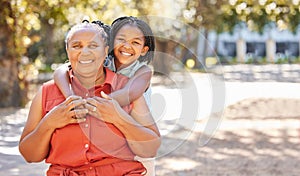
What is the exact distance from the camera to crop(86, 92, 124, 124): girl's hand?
238 cm

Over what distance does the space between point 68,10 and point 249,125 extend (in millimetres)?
4955

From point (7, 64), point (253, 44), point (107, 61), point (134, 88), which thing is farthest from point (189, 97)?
point (253, 44)

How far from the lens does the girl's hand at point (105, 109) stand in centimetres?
238

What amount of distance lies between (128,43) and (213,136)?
21.1 ft

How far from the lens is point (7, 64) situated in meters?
11.5

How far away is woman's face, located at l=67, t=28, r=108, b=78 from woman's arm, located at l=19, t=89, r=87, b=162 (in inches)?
6.8

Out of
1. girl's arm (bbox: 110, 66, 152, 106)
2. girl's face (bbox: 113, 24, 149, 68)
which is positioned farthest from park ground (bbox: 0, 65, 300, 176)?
girl's face (bbox: 113, 24, 149, 68)

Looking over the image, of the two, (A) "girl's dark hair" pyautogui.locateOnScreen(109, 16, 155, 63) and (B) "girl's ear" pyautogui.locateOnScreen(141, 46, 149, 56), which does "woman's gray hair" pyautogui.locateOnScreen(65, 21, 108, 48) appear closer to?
(A) "girl's dark hair" pyautogui.locateOnScreen(109, 16, 155, 63)

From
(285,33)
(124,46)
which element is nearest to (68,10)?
(124,46)

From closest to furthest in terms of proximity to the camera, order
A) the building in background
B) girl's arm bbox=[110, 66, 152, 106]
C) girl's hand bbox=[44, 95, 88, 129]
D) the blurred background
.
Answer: girl's hand bbox=[44, 95, 88, 129], girl's arm bbox=[110, 66, 152, 106], the blurred background, the building in background

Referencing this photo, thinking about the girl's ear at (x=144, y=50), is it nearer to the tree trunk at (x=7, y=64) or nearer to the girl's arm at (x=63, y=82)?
the girl's arm at (x=63, y=82)

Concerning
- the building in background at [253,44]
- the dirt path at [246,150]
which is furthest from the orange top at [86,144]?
the building in background at [253,44]

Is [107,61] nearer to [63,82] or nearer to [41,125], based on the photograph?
[63,82]

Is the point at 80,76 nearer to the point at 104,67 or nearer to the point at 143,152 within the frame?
the point at 104,67
